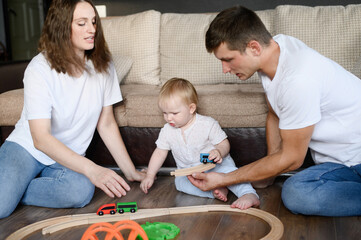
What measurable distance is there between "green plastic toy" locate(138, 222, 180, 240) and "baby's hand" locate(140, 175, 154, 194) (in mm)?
456

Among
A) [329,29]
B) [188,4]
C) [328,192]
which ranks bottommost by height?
[328,192]

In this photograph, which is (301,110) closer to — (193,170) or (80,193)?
(193,170)

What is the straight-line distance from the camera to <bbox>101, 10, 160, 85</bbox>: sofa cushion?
10.0ft

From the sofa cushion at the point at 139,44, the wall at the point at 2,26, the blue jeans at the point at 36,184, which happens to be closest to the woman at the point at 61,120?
the blue jeans at the point at 36,184

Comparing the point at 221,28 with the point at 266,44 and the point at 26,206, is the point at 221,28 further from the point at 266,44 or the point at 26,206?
the point at 26,206

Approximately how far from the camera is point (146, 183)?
7.13 feet

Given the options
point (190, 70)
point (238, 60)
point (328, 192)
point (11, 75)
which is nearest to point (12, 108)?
point (11, 75)

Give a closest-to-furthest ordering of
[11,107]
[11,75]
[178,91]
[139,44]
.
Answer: [178,91] < [11,107] < [11,75] < [139,44]

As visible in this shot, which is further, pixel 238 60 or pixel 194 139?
pixel 194 139

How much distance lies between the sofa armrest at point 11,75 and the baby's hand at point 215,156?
1.48m

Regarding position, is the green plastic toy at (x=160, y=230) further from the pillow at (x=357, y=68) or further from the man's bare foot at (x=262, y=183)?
the pillow at (x=357, y=68)

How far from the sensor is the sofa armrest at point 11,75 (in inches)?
109

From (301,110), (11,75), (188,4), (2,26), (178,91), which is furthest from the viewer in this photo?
(2,26)

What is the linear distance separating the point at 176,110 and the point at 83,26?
0.59 metres
